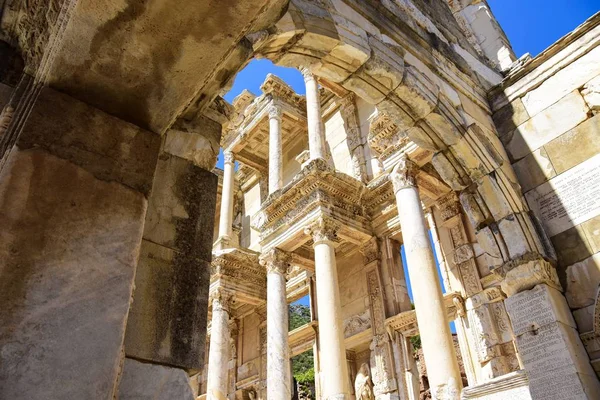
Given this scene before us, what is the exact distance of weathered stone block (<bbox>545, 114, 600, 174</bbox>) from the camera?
646 cm

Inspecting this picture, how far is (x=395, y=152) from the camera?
9.84 m

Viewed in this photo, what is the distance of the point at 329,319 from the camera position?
9148 mm

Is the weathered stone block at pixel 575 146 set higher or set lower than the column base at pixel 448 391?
higher

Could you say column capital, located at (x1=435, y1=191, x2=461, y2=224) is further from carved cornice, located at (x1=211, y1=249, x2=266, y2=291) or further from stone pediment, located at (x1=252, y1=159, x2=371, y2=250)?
carved cornice, located at (x1=211, y1=249, x2=266, y2=291)

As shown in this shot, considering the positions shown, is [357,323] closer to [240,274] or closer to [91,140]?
[240,274]

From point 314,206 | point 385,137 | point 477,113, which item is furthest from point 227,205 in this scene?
point 477,113

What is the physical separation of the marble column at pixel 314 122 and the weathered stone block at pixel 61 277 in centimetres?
945

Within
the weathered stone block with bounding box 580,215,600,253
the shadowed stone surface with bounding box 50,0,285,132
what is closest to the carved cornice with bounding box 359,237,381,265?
the weathered stone block with bounding box 580,215,600,253

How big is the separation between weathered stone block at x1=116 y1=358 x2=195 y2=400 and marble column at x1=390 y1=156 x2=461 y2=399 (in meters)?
5.89

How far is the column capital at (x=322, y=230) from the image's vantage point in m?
10.3

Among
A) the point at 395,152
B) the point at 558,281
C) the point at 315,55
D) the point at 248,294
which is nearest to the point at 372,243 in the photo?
the point at 395,152

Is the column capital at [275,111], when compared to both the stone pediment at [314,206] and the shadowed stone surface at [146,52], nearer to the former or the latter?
the stone pediment at [314,206]

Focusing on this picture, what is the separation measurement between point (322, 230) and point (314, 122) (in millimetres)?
3315

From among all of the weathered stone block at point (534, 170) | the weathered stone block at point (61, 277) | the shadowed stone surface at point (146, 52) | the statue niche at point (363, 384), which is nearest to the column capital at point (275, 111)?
the statue niche at point (363, 384)
